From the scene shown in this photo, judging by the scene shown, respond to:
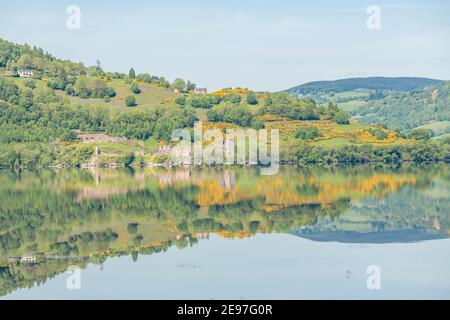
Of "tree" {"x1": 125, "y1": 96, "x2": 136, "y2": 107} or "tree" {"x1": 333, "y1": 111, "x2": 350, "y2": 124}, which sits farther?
"tree" {"x1": 125, "y1": 96, "x2": 136, "y2": 107}

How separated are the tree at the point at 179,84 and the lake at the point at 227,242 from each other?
91.7 meters

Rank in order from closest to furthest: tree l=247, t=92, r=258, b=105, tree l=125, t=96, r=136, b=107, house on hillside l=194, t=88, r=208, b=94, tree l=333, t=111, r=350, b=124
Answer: tree l=333, t=111, r=350, b=124, tree l=125, t=96, r=136, b=107, tree l=247, t=92, r=258, b=105, house on hillside l=194, t=88, r=208, b=94

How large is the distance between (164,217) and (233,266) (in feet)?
51.5

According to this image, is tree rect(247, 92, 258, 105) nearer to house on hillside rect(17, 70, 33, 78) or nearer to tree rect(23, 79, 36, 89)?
tree rect(23, 79, 36, 89)

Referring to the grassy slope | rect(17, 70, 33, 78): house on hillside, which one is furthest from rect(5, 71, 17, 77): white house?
the grassy slope

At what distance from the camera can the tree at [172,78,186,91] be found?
15975cm

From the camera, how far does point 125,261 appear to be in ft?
114

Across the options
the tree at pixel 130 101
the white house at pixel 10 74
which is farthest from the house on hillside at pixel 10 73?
the tree at pixel 130 101

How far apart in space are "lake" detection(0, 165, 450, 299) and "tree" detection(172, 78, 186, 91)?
91.7 m

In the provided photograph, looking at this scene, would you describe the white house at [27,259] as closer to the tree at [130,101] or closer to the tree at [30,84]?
the tree at [130,101]

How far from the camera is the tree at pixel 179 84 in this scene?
159750 mm

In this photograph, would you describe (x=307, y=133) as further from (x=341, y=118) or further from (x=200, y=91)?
(x=200, y=91)

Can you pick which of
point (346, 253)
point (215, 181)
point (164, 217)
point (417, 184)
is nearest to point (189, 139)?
point (215, 181)
